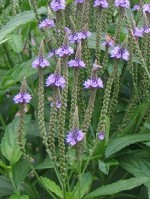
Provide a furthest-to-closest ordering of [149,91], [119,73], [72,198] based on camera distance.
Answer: [149,91] < [119,73] < [72,198]

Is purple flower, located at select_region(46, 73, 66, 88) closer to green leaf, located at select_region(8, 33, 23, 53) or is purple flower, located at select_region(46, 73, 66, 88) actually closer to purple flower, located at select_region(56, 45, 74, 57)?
purple flower, located at select_region(56, 45, 74, 57)

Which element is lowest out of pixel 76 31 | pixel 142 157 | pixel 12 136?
pixel 142 157

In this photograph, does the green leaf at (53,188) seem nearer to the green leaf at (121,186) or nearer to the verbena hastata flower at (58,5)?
the green leaf at (121,186)

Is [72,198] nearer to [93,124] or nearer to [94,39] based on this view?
[93,124]

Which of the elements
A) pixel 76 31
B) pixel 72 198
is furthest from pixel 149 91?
pixel 72 198

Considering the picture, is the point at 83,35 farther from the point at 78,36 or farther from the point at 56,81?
the point at 56,81

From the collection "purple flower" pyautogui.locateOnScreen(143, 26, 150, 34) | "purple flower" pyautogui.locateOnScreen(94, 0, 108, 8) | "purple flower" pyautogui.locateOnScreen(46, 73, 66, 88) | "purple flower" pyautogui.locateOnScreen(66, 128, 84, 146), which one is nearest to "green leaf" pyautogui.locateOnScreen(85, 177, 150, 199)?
"purple flower" pyautogui.locateOnScreen(66, 128, 84, 146)
